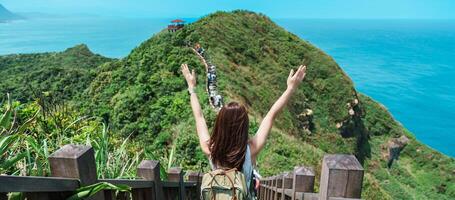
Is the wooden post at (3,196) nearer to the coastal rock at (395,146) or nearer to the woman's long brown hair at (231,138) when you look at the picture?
the woman's long brown hair at (231,138)

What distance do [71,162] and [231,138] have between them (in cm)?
93

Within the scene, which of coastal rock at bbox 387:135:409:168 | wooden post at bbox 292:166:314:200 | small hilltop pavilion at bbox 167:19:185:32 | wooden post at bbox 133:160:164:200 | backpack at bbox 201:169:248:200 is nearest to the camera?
backpack at bbox 201:169:248:200

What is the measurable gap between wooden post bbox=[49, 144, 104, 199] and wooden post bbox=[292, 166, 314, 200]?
1515 mm

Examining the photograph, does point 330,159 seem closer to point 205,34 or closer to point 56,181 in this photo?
point 56,181

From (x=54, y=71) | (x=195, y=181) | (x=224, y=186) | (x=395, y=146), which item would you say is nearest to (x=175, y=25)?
(x=54, y=71)

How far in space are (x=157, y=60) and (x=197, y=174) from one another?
854 inches

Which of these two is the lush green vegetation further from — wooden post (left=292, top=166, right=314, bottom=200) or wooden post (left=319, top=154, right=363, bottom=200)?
wooden post (left=319, top=154, right=363, bottom=200)

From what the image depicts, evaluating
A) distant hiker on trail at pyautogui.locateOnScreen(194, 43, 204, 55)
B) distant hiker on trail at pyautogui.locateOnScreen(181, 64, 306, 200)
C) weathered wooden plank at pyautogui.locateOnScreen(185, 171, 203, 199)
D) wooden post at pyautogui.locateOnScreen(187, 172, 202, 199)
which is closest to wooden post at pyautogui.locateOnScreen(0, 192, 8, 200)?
distant hiker on trail at pyautogui.locateOnScreen(181, 64, 306, 200)

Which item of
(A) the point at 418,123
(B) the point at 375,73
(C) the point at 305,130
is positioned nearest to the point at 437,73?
(B) the point at 375,73

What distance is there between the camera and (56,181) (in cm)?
131

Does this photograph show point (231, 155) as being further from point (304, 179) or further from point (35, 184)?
point (35, 184)

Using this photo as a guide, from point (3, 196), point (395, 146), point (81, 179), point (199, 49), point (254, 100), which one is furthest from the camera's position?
point (395, 146)

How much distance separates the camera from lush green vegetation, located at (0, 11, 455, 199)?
16297 millimetres

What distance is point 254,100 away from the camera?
2238cm
